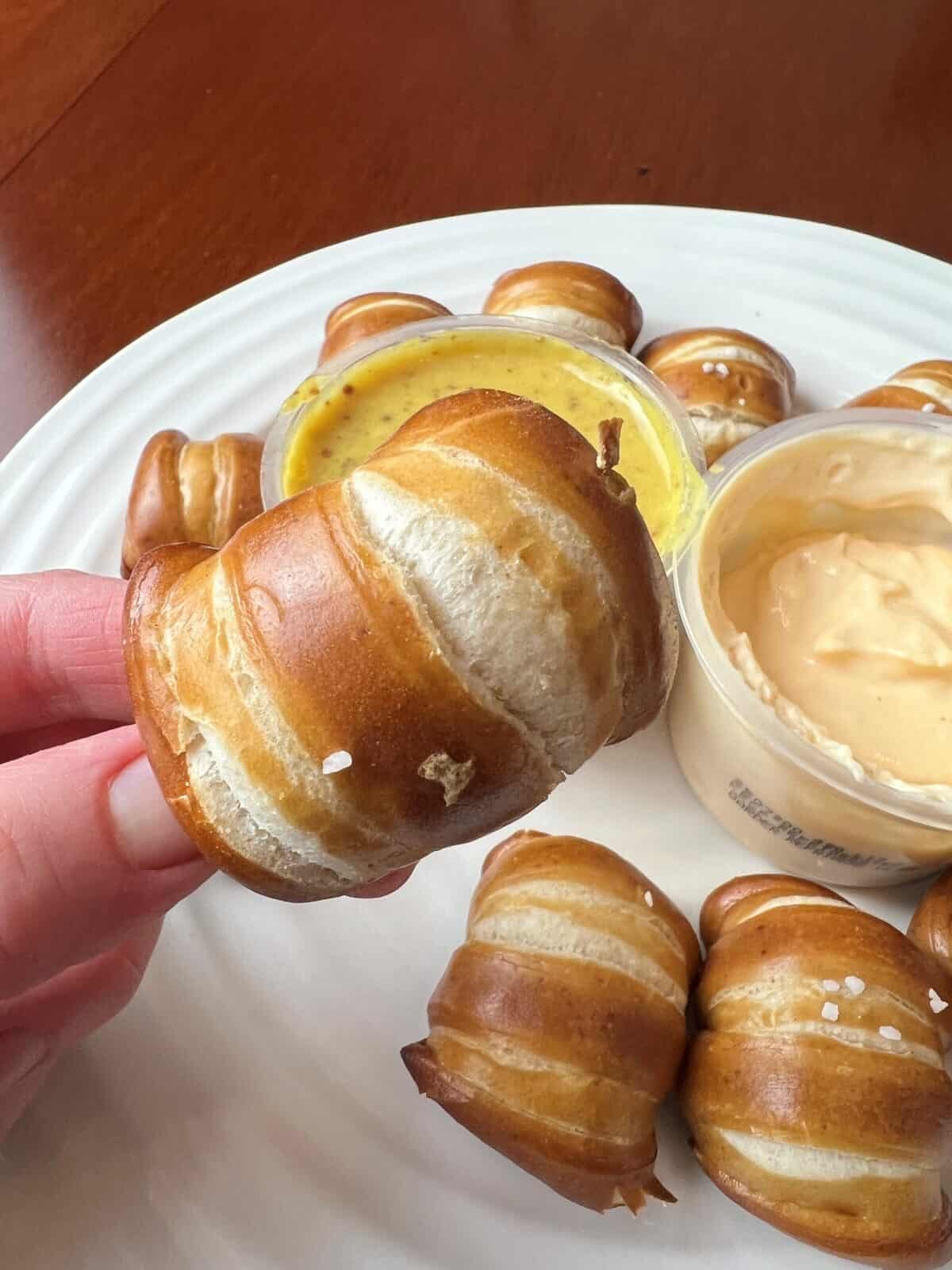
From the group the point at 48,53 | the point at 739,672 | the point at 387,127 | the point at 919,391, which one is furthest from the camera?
the point at 48,53

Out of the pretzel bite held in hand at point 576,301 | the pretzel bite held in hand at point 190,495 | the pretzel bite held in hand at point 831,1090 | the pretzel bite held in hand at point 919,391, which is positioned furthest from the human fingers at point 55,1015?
the pretzel bite held in hand at point 919,391

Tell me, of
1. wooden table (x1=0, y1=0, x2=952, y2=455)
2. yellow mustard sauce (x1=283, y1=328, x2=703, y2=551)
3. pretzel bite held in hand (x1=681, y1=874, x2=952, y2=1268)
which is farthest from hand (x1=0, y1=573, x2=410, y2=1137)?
wooden table (x1=0, y1=0, x2=952, y2=455)

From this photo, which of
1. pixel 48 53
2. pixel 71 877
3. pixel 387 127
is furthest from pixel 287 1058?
pixel 48 53

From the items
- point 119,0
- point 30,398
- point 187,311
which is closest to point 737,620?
point 187,311

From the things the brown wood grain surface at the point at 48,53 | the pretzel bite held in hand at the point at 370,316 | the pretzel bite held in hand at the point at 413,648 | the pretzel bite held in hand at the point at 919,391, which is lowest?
the pretzel bite held in hand at the point at 919,391

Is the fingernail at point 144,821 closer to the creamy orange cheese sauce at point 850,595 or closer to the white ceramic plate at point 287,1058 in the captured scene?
the white ceramic plate at point 287,1058

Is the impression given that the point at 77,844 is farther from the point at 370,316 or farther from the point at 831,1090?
the point at 370,316

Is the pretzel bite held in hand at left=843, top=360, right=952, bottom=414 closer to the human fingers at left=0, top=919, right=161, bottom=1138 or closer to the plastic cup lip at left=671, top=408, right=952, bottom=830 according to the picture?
the plastic cup lip at left=671, top=408, right=952, bottom=830
